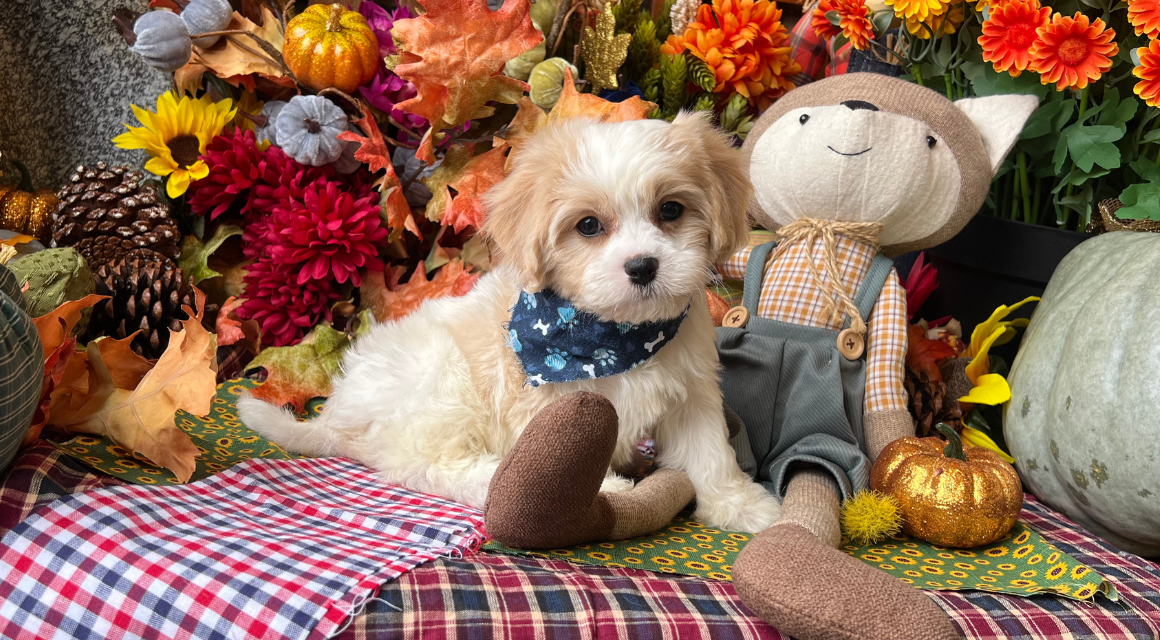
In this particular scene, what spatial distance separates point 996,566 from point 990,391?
1.93 ft

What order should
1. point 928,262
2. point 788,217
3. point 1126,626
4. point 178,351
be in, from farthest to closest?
point 928,262, point 788,217, point 178,351, point 1126,626

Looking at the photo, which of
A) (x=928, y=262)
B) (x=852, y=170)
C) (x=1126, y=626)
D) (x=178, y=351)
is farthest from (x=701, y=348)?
(x=928, y=262)

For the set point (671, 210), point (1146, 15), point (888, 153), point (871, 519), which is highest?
point (1146, 15)

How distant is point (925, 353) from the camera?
212cm

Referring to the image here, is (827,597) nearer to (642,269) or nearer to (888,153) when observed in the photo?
(642,269)

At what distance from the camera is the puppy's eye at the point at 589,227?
1548 mm

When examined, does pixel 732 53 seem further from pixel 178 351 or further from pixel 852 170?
pixel 178 351

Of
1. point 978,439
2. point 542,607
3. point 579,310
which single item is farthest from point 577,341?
point 978,439

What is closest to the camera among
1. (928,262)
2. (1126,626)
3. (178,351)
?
(1126,626)

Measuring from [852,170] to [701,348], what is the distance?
62cm

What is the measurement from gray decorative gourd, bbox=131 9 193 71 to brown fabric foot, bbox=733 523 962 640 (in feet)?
6.62

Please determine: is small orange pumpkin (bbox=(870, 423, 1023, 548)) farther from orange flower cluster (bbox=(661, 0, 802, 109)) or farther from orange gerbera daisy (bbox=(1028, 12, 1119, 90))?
orange flower cluster (bbox=(661, 0, 802, 109))

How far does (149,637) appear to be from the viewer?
3.95ft

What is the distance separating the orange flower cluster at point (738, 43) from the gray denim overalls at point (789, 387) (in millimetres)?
722
